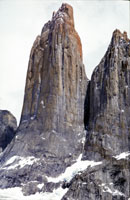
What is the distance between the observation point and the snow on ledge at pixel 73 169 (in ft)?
210

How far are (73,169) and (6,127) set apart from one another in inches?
1322

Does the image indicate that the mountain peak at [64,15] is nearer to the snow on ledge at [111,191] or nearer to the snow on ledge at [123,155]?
the snow on ledge at [123,155]

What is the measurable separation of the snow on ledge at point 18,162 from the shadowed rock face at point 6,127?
65.0ft

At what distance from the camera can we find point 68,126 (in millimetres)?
74500

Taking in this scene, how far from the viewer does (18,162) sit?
69.5 m

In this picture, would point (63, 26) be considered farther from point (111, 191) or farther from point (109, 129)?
point (111, 191)

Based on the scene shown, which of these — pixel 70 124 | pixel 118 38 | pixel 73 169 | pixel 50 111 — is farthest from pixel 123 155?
pixel 118 38

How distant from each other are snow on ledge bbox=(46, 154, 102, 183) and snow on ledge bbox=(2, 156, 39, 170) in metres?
4.98

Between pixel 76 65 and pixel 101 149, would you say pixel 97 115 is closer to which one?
pixel 101 149

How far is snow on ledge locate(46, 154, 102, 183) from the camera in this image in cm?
6392

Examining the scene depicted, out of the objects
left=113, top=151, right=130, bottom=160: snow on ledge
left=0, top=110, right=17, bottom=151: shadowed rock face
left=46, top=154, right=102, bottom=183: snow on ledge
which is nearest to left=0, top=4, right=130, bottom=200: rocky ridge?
left=46, top=154, right=102, bottom=183: snow on ledge

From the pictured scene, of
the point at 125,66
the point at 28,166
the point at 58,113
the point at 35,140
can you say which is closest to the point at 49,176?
the point at 28,166

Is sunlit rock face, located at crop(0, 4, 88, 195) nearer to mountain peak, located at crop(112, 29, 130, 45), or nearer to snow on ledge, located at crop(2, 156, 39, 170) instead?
snow on ledge, located at crop(2, 156, 39, 170)

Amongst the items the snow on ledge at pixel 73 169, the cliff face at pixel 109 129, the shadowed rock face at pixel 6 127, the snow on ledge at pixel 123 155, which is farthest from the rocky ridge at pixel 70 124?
the shadowed rock face at pixel 6 127
